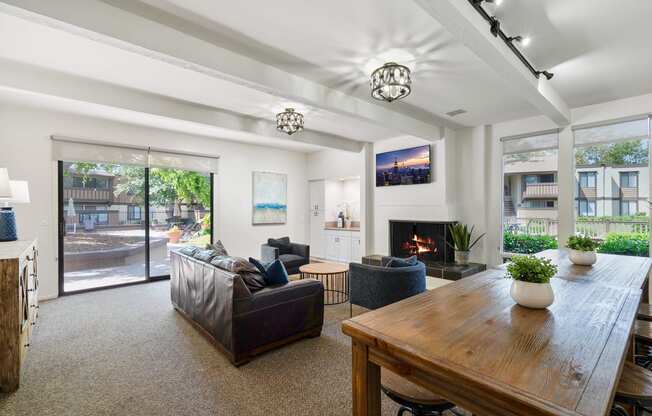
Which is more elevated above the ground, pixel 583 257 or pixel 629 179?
pixel 629 179

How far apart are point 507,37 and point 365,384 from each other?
2.71 metres

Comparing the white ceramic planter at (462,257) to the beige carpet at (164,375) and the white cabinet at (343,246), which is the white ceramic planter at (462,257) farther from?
the beige carpet at (164,375)

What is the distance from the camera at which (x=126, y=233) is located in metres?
5.00

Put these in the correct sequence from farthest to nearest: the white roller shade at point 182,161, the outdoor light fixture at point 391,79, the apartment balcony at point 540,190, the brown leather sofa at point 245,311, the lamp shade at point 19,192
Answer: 1. the white roller shade at point 182,161
2. the apartment balcony at point 540,190
3. the lamp shade at point 19,192
4. the outdoor light fixture at point 391,79
5. the brown leather sofa at point 245,311

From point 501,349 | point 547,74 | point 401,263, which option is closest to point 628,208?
point 547,74

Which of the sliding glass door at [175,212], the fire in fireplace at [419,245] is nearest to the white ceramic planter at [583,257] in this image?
the fire in fireplace at [419,245]

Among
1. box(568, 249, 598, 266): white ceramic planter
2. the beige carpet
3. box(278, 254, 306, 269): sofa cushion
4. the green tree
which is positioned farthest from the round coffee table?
the green tree

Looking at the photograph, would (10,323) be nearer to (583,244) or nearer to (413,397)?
(413,397)

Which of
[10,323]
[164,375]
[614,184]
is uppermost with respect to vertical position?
[614,184]

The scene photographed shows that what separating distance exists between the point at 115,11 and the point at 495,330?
2957 millimetres

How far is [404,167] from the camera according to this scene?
5.66 metres

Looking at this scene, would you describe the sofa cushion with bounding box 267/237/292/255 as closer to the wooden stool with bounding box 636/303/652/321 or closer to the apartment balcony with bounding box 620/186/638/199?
the wooden stool with bounding box 636/303/652/321

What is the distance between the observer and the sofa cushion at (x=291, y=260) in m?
5.02

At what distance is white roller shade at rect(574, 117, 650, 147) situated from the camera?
148 inches
